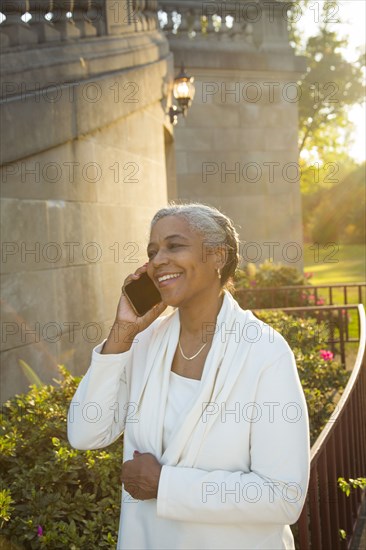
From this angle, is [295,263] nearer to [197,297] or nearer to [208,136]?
[208,136]

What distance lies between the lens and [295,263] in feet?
47.6

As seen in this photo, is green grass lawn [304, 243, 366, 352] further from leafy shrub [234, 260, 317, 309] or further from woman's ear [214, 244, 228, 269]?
woman's ear [214, 244, 228, 269]

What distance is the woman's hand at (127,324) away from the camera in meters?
2.62

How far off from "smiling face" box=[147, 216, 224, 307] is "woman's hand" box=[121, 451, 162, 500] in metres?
0.59

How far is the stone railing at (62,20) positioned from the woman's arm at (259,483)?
4600 millimetres

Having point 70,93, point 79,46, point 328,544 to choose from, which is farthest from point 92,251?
point 328,544

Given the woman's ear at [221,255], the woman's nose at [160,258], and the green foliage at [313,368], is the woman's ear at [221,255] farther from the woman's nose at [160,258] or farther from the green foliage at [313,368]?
the green foliage at [313,368]

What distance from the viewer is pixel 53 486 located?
372 cm

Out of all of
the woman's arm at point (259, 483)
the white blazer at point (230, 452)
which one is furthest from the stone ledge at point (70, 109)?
the woman's arm at point (259, 483)

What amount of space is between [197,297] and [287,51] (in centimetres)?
1208

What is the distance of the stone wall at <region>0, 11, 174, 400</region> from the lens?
515 centimetres

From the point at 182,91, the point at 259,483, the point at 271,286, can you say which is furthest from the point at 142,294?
the point at 271,286

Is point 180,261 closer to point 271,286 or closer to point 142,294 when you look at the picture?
point 142,294

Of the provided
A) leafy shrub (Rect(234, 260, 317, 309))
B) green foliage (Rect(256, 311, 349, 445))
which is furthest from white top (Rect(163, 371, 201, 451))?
leafy shrub (Rect(234, 260, 317, 309))
